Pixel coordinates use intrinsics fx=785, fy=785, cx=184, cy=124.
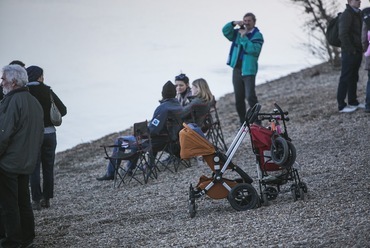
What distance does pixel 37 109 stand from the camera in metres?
7.43

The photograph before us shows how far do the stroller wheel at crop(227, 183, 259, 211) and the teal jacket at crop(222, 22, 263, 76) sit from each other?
4850mm

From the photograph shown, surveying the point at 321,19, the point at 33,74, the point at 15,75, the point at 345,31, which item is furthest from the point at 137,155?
the point at 321,19

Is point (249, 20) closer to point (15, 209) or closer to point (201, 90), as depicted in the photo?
point (201, 90)

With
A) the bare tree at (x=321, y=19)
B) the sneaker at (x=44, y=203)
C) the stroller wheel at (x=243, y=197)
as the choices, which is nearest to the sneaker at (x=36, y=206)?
the sneaker at (x=44, y=203)

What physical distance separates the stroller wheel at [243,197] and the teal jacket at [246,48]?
15.9 feet

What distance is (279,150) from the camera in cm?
791

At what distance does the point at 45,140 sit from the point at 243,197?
2.81 meters

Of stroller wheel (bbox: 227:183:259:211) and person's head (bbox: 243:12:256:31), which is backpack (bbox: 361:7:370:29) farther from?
stroller wheel (bbox: 227:183:259:211)

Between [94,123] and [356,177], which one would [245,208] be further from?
[94,123]

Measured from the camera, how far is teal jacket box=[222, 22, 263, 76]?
12.6 meters

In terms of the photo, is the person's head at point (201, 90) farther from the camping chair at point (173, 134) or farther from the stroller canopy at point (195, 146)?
the stroller canopy at point (195, 146)

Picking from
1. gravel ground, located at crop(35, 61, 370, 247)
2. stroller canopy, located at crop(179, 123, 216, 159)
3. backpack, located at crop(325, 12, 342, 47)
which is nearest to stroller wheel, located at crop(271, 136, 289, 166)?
gravel ground, located at crop(35, 61, 370, 247)

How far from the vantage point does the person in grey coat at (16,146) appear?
7156 mm

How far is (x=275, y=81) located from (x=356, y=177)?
15.1 metres
